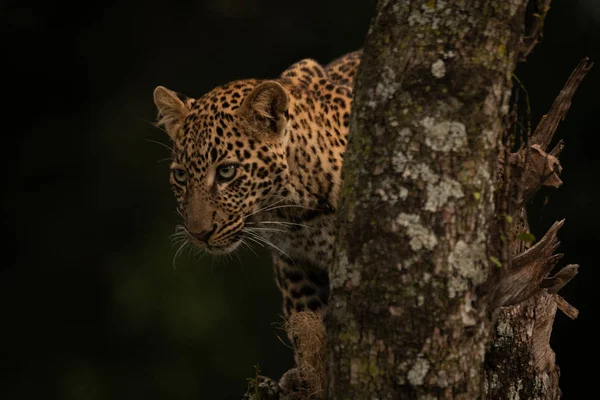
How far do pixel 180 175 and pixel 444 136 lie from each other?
2233mm

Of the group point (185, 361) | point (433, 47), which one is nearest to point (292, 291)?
point (433, 47)

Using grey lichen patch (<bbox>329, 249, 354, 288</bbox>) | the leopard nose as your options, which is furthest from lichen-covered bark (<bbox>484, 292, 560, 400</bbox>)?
the leopard nose

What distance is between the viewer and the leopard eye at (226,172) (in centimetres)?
497

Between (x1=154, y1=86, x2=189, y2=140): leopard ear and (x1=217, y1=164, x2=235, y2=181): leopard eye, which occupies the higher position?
(x1=154, y1=86, x2=189, y2=140): leopard ear

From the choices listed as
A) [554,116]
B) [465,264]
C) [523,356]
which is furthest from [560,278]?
[465,264]

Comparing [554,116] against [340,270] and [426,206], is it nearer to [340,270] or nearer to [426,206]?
[426,206]

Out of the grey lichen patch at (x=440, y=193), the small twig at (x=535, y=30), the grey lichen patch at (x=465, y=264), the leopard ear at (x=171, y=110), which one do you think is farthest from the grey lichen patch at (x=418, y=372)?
the leopard ear at (x=171, y=110)

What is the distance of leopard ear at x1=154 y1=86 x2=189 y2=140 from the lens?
5273 millimetres

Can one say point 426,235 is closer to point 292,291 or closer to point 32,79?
point 292,291

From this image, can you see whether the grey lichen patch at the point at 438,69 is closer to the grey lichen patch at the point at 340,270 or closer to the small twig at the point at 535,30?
the small twig at the point at 535,30

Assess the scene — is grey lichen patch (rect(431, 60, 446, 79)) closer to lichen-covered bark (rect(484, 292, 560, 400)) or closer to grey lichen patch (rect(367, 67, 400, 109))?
grey lichen patch (rect(367, 67, 400, 109))

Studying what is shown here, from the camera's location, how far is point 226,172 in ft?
16.3

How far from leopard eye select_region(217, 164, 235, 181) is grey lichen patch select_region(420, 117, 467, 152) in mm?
1949

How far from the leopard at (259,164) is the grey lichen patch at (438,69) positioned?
5.68ft
